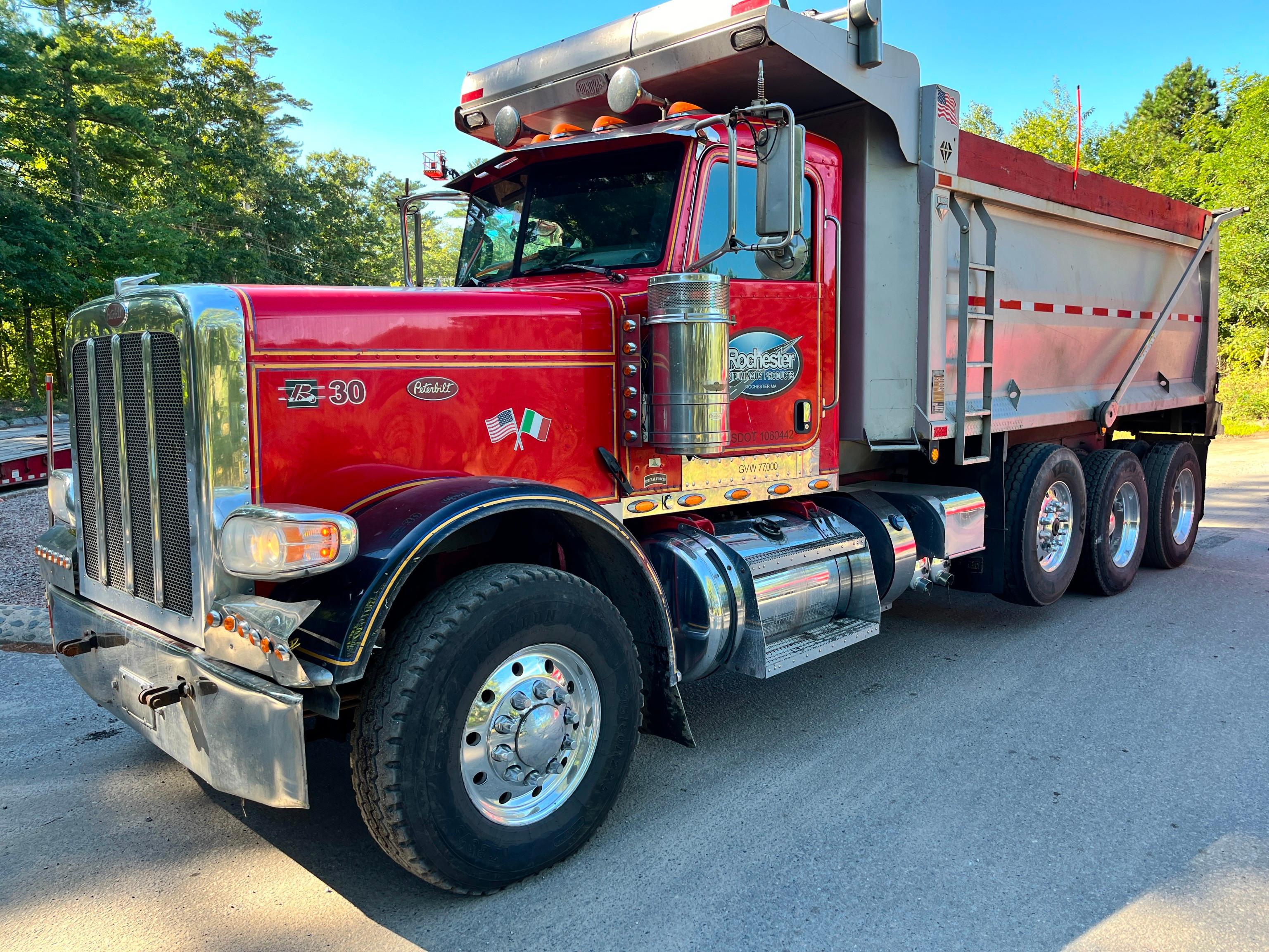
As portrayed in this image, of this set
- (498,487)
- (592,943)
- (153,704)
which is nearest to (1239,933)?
(592,943)

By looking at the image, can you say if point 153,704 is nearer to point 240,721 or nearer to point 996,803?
point 240,721

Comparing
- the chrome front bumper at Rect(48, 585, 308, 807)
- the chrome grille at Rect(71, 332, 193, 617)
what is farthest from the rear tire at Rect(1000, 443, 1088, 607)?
the chrome grille at Rect(71, 332, 193, 617)

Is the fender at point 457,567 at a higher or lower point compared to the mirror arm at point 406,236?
lower

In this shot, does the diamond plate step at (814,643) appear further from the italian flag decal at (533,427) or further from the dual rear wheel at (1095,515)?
the dual rear wheel at (1095,515)

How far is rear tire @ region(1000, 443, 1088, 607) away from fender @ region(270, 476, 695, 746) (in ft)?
10.3

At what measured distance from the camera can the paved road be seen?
9.05ft

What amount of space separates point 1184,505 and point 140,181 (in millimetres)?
33281

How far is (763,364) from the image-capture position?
4.23m

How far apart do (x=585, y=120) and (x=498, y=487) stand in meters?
2.92

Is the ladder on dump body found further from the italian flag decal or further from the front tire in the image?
the front tire

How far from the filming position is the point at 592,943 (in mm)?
2693

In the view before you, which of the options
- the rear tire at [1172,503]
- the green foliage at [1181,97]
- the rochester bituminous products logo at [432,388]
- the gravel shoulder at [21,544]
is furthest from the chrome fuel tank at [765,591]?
the green foliage at [1181,97]

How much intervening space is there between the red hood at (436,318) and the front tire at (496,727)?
0.90 m

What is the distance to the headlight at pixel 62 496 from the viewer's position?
3.77 meters
